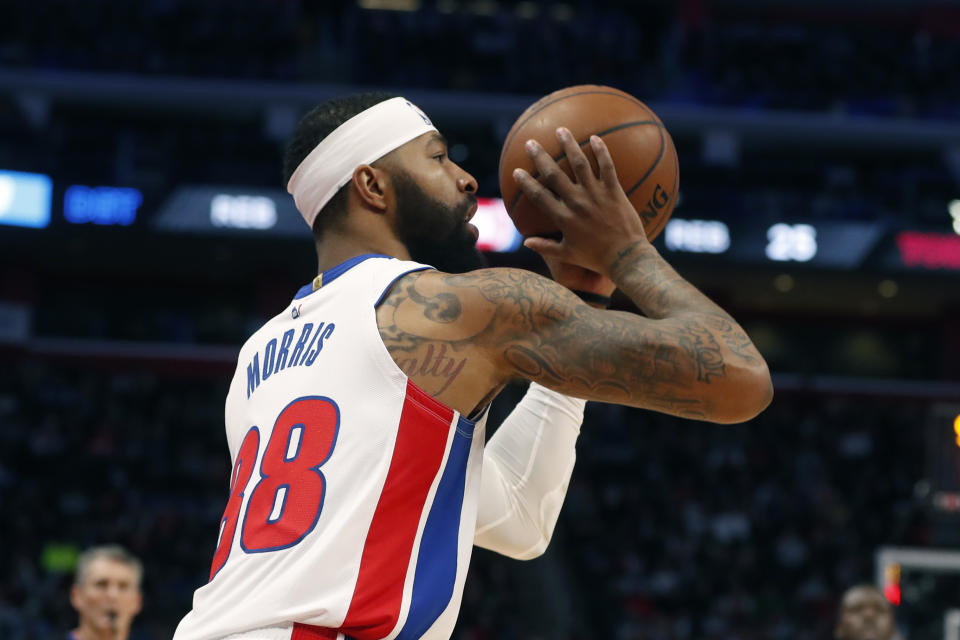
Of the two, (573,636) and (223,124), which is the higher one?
(223,124)

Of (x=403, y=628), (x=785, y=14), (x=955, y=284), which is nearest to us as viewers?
(x=403, y=628)

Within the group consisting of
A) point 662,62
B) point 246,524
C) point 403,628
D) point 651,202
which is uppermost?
point 662,62

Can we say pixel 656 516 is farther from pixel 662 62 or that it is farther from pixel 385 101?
pixel 385 101

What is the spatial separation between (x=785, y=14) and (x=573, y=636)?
13076 millimetres

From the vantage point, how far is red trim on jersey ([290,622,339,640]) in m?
1.91

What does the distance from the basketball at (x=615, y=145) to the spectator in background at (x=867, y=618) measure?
4.15 meters

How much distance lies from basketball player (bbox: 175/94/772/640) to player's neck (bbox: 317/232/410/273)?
42mm

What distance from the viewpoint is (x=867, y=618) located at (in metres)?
5.98

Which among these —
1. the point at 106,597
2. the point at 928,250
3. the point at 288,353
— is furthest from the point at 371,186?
the point at 928,250

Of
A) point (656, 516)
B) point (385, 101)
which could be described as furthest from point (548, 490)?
point (656, 516)

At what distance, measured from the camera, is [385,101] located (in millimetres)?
2373

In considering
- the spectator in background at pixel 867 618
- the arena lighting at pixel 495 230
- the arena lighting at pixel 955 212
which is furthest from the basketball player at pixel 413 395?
the arena lighting at pixel 955 212

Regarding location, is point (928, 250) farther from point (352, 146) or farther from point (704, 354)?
point (704, 354)

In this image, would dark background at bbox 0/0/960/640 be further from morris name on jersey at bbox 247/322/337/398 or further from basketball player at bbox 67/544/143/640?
morris name on jersey at bbox 247/322/337/398
